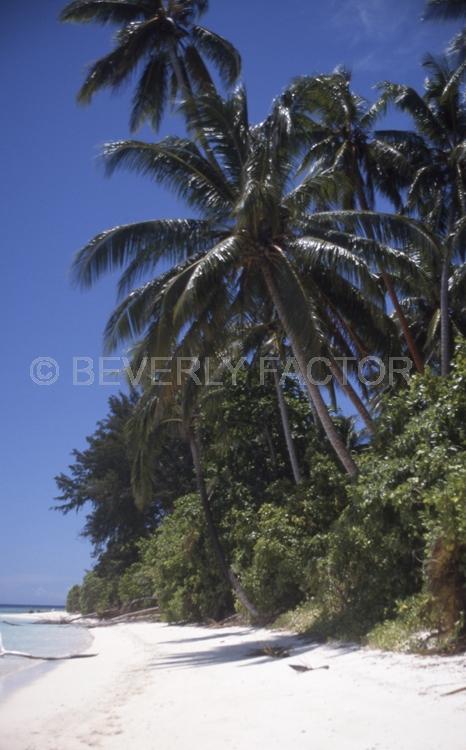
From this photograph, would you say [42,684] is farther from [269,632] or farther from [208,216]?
[208,216]

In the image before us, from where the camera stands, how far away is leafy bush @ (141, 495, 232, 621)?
19750 mm

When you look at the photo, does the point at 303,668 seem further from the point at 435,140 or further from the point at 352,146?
the point at 435,140

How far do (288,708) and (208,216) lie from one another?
9.88 meters

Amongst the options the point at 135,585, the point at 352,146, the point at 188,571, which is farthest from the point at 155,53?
the point at 135,585

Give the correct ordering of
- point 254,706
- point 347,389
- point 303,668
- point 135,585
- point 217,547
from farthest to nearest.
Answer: point 135,585, point 217,547, point 347,389, point 303,668, point 254,706

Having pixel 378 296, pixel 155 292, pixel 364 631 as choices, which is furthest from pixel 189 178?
pixel 364 631

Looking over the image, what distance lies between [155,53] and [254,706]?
16294 millimetres

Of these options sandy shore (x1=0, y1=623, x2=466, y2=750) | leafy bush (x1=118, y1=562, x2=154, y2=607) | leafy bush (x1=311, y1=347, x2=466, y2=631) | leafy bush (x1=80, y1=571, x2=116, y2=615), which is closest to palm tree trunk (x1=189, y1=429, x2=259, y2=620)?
leafy bush (x1=311, y1=347, x2=466, y2=631)

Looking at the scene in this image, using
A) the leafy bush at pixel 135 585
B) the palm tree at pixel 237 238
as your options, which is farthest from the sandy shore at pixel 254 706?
the leafy bush at pixel 135 585

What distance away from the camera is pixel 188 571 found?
21.1 meters

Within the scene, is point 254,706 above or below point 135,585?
above

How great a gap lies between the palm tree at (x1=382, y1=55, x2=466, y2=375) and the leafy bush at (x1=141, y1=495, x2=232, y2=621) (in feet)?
30.9

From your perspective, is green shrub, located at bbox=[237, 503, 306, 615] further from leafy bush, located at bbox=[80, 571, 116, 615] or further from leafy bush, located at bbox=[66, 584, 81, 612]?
leafy bush, located at bbox=[66, 584, 81, 612]

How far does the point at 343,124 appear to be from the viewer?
17141 mm
